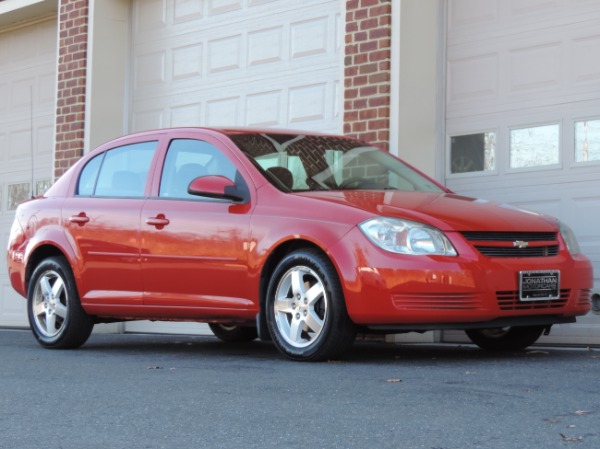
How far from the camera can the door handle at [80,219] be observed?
28.4ft

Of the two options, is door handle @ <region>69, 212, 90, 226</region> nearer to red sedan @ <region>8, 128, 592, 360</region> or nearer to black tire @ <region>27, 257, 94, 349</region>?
red sedan @ <region>8, 128, 592, 360</region>

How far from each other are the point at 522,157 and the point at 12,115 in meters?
8.05

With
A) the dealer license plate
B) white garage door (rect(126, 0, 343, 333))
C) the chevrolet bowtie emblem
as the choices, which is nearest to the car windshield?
the chevrolet bowtie emblem

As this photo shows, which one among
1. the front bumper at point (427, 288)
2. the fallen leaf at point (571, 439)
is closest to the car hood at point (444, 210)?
the front bumper at point (427, 288)

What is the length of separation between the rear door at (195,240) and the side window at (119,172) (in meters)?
0.23

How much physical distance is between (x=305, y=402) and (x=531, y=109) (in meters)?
5.10

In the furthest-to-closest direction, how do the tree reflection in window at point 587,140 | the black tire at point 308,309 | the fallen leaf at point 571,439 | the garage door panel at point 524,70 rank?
1. the garage door panel at point 524,70
2. the tree reflection in window at point 587,140
3. the black tire at point 308,309
4. the fallen leaf at point 571,439

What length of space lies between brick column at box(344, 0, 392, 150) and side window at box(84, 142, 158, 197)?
7.38 ft

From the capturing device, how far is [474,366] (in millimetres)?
6598

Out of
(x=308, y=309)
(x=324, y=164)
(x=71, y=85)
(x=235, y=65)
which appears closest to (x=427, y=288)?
(x=308, y=309)

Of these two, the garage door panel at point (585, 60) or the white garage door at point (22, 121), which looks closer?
the garage door panel at point (585, 60)

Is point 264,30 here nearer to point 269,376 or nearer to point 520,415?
point 269,376

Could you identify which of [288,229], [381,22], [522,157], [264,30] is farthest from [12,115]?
[288,229]

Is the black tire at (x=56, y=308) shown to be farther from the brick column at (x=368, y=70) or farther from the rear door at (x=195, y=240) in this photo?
the brick column at (x=368, y=70)
